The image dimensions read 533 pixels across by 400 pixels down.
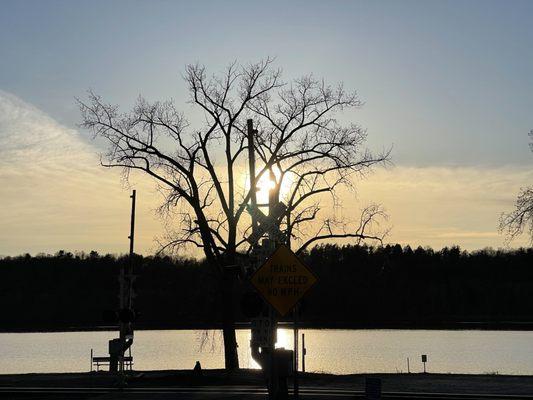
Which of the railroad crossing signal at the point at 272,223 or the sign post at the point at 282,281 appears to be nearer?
the sign post at the point at 282,281

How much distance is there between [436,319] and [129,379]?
146 m

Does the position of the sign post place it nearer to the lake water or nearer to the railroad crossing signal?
the railroad crossing signal

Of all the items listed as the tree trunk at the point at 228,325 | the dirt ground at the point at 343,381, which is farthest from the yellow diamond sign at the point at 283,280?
the tree trunk at the point at 228,325

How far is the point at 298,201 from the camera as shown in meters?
40.3

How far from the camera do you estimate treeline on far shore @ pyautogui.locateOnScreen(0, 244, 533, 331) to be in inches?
6678

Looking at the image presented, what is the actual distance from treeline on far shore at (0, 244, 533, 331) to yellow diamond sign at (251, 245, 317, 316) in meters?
144

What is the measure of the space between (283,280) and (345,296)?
160184 mm

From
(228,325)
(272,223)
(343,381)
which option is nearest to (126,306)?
(228,325)

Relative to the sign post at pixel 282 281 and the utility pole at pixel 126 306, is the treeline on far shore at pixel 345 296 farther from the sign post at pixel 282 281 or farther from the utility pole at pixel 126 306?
the sign post at pixel 282 281

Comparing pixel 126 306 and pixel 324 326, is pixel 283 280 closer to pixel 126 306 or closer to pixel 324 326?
pixel 126 306

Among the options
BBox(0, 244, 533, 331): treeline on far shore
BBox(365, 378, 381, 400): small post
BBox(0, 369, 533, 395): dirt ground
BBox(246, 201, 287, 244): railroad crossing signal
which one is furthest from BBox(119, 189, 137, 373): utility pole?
BBox(0, 244, 533, 331): treeline on far shore

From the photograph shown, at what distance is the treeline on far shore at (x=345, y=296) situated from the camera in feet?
557

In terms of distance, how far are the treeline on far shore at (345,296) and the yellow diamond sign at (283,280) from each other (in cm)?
14442

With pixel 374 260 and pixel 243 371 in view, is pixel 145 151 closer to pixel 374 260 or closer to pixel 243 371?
pixel 243 371
